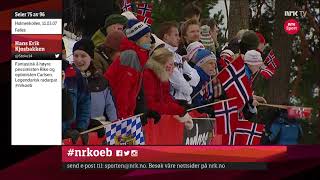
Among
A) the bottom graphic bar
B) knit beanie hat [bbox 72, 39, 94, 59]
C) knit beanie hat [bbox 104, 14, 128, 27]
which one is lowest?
the bottom graphic bar

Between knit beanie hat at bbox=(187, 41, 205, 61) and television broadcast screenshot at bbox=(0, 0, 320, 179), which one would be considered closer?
television broadcast screenshot at bbox=(0, 0, 320, 179)

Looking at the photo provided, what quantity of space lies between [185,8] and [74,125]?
1.44 metres

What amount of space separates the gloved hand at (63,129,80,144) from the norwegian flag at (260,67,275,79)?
5.73ft

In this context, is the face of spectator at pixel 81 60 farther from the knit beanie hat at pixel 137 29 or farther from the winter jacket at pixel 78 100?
the knit beanie hat at pixel 137 29

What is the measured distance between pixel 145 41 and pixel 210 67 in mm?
637

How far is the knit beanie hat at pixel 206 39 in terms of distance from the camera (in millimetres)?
5336

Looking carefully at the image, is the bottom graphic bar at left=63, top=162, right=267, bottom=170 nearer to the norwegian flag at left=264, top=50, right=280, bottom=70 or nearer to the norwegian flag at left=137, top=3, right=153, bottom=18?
the norwegian flag at left=264, top=50, right=280, bottom=70

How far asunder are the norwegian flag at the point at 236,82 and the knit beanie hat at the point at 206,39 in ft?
0.84

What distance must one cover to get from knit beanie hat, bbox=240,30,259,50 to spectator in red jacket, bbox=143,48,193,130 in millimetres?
682

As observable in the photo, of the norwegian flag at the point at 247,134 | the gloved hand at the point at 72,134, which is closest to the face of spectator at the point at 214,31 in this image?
the norwegian flag at the point at 247,134

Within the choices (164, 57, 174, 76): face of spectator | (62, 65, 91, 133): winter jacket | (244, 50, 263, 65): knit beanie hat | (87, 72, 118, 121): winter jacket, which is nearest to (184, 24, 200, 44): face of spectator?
(164, 57, 174, 76): face of spectator

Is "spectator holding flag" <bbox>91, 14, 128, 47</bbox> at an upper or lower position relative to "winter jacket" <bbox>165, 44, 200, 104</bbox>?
upper

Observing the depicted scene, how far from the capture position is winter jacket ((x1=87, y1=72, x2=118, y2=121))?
5258mm

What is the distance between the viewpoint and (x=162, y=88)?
5.32 metres
